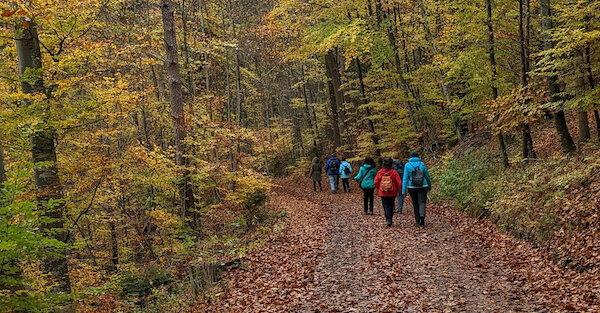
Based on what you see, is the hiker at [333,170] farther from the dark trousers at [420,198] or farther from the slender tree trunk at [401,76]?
the dark trousers at [420,198]

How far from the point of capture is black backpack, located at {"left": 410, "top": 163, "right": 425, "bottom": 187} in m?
11.0

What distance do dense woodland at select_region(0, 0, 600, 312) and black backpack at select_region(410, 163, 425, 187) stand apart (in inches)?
101

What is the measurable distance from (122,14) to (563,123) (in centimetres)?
1513

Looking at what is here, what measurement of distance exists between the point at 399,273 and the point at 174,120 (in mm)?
7684

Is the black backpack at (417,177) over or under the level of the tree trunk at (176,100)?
under

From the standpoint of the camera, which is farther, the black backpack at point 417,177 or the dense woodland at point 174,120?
the black backpack at point 417,177

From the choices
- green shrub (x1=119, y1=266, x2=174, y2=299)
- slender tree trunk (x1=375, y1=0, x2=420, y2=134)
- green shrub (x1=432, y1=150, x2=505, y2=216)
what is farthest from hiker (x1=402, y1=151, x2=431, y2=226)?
slender tree trunk (x1=375, y1=0, x2=420, y2=134)

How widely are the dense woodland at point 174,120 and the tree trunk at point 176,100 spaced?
0.04 m

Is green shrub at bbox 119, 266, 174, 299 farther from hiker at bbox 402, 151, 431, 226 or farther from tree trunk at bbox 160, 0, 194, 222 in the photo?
hiker at bbox 402, 151, 431, 226

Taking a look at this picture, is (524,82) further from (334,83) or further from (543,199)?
(334,83)

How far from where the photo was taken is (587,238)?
7008 millimetres

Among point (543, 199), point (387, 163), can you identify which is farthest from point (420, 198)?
point (543, 199)

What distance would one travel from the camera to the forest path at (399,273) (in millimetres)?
6277

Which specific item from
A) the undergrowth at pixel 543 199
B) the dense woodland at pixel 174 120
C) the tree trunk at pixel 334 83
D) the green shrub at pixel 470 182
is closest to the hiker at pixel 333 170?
the dense woodland at pixel 174 120
